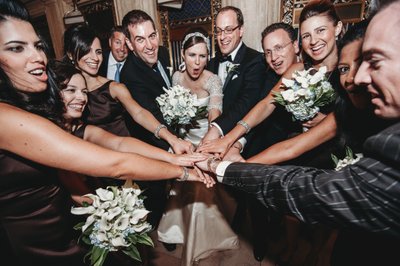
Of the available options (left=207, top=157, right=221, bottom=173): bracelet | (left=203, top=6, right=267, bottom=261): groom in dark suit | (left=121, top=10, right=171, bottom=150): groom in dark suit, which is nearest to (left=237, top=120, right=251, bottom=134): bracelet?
(left=203, top=6, right=267, bottom=261): groom in dark suit

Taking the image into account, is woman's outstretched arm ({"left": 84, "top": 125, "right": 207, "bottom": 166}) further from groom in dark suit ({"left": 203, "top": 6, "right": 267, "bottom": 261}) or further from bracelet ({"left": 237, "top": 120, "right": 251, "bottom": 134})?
bracelet ({"left": 237, "top": 120, "right": 251, "bottom": 134})

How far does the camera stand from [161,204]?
3377 mm

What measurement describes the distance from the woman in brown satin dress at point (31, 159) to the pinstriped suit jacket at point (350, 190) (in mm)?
973

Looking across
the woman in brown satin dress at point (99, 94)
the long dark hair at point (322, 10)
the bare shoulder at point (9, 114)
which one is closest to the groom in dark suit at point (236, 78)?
the long dark hair at point (322, 10)

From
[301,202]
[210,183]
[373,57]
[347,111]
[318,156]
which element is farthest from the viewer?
[318,156]

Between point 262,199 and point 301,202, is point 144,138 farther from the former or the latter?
point 301,202

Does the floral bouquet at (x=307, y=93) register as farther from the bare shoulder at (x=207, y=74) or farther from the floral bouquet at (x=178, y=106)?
the bare shoulder at (x=207, y=74)

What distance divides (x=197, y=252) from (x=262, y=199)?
178 cm

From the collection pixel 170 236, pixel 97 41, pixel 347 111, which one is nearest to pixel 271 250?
pixel 170 236

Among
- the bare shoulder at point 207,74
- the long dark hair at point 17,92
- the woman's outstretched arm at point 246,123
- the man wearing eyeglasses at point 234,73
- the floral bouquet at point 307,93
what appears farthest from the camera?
the bare shoulder at point 207,74

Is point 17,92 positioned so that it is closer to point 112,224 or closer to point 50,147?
point 50,147

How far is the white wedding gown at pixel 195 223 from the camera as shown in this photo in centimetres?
269

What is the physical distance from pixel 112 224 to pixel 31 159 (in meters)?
0.60

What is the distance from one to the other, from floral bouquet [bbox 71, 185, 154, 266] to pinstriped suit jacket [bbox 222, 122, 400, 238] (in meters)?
0.81
